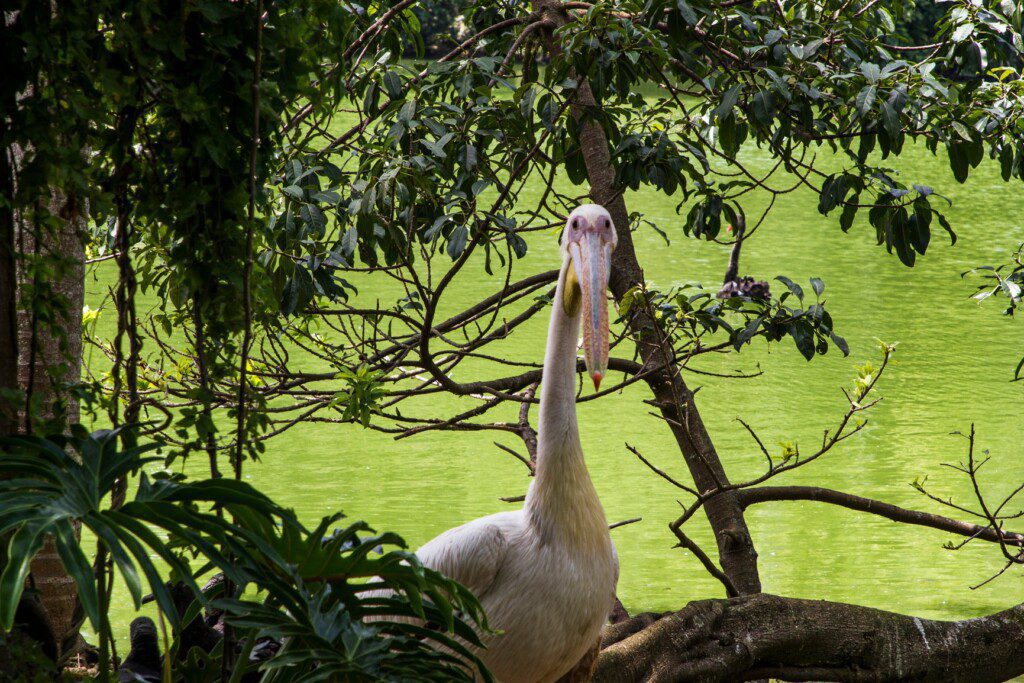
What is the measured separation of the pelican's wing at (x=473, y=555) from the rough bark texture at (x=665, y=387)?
0.89m

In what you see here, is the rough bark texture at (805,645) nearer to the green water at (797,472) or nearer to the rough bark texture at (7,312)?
the green water at (797,472)

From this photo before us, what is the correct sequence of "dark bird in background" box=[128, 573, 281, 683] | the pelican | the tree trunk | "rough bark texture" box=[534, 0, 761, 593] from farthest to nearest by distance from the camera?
"rough bark texture" box=[534, 0, 761, 593] → "dark bird in background" box=[128, 573, 281, 683] → the pelican → the tree trunk

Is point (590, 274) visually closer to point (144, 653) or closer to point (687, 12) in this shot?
point (687, 12)

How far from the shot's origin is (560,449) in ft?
7.49

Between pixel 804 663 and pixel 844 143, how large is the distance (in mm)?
1352

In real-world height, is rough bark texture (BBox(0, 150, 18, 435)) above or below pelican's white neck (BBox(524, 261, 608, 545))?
above

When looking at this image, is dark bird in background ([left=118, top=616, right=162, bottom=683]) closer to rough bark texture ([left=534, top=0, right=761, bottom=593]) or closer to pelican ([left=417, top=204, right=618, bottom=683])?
pelican ([left=417, top=204, right=618, bottom=683])

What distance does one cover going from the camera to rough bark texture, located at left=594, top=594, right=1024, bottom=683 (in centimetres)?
271

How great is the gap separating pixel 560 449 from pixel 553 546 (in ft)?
0.67

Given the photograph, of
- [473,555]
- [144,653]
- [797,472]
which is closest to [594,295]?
[473,555]

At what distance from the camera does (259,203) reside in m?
1.57

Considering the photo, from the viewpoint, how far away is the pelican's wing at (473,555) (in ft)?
7.42

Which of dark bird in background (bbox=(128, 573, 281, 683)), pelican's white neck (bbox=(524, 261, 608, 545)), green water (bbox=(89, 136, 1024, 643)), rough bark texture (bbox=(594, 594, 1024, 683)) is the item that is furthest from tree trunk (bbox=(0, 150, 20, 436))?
green water (bbox=(89, 136, 1024, 643))

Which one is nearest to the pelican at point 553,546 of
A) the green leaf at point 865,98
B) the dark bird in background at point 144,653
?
the green leaf at point 865,98
